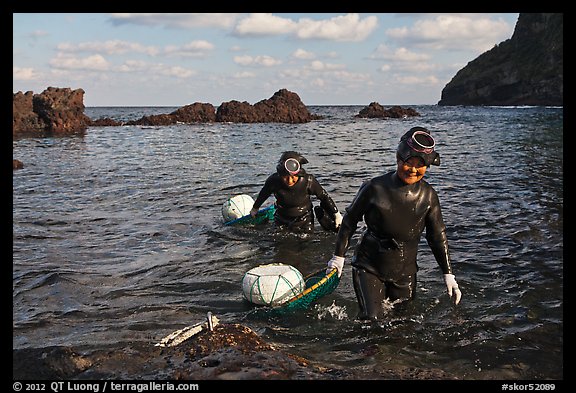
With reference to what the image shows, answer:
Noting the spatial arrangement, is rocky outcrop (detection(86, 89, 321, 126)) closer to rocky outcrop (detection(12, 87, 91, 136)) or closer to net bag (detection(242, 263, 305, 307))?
rocky outcrop (detection(12, 87, 91, 136))

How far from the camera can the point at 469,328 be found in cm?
673

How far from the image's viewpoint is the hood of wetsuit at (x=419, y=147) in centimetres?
579

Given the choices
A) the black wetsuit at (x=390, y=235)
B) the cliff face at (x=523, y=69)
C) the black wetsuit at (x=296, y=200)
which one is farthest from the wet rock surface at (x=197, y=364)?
the cliff face at (x=523, y=69)

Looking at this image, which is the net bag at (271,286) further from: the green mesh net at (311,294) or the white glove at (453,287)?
the white glove at (453,287)

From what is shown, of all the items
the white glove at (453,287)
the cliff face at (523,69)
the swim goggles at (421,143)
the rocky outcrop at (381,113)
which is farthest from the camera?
the cliff face at (523,69)

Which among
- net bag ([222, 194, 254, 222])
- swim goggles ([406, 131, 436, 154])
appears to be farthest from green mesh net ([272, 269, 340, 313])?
net bag ([222, 194, 254, 222])

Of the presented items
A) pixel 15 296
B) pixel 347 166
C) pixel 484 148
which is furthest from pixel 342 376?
pixel 484 148

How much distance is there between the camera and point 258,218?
40.8ft

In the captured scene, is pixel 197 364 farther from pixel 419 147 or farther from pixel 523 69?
pixel 523 69

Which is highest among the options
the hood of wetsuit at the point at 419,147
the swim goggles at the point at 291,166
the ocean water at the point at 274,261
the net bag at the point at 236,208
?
the hood of wetsuit at the point at 419,147

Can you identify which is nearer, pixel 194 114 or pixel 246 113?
pixel 246 113

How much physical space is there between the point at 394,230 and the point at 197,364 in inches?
124

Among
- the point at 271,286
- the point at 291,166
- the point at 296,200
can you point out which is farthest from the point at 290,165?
the point at 271,286

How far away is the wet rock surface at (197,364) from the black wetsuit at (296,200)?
6.07 m
